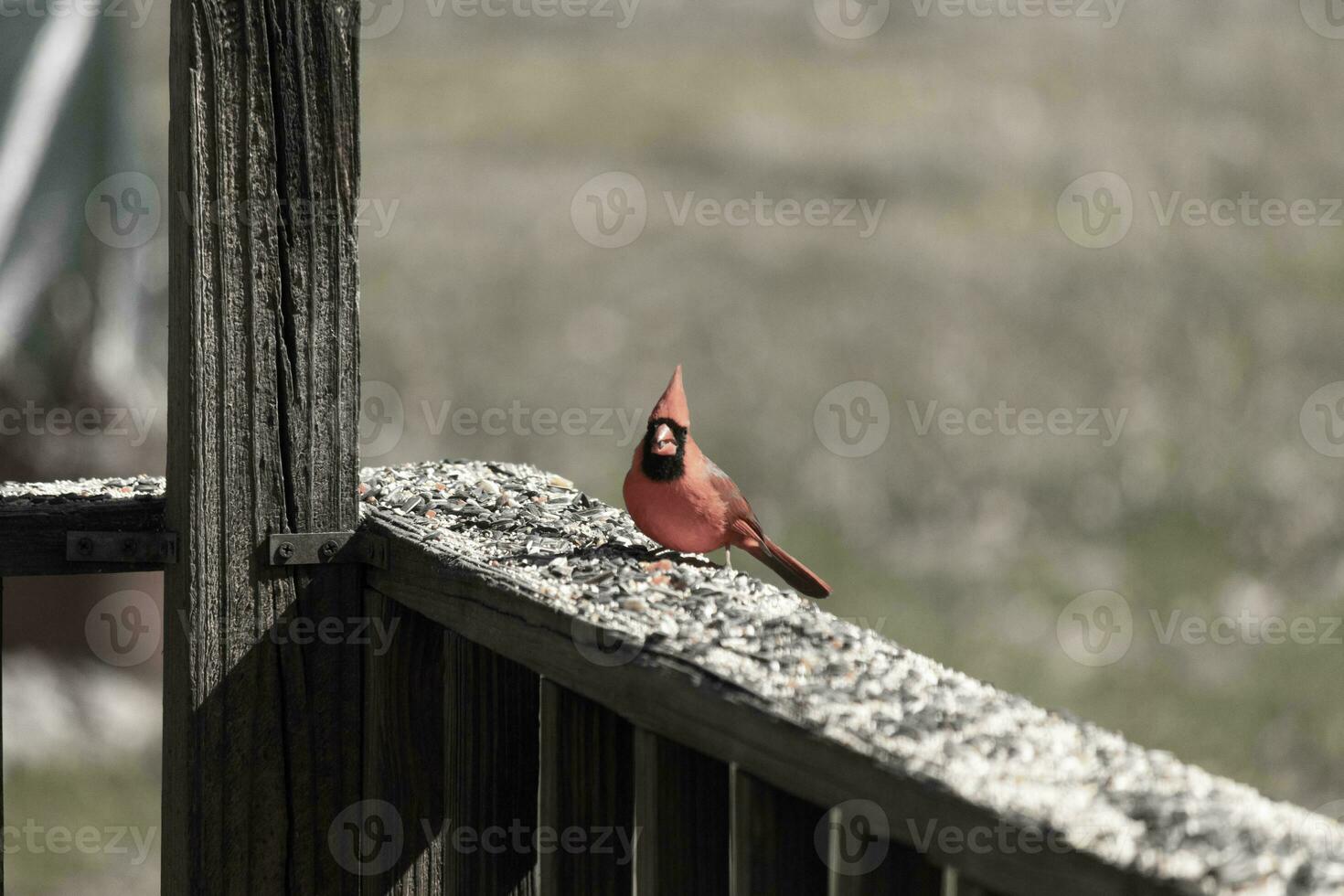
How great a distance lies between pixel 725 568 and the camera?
201 centimetres

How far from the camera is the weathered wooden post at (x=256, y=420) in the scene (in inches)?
79.4

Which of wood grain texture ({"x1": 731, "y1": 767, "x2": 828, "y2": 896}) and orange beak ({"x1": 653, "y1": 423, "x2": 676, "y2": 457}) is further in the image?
orange beak ({"x1": 653, "y1": 423, "x2": 676, "y2": 457})

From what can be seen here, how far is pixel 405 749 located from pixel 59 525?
2.04 ft

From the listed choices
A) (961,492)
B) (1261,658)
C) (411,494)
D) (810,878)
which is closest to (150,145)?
(961,492)

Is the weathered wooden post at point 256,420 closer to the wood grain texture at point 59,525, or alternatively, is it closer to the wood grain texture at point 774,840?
the wood grain texture at point 59,525

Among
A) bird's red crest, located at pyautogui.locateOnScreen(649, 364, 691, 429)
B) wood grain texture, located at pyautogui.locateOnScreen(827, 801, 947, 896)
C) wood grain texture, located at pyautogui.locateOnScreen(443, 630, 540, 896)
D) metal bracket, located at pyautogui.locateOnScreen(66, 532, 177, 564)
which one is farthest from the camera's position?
bird's red crest, located at pyautogui.locateOnScreen(649, 364, 691, 429)

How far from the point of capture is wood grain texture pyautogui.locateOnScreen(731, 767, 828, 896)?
1.41 metres

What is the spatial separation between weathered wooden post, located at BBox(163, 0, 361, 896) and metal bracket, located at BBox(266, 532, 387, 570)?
1 cm

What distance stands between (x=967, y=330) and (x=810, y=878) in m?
11.1

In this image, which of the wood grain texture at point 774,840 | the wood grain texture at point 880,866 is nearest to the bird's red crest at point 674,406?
the wood grain texture at point 774,840

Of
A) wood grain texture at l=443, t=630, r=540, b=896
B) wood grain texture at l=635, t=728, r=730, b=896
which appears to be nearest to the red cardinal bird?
wood grain texture at l=443, t=630, r=540, b=896

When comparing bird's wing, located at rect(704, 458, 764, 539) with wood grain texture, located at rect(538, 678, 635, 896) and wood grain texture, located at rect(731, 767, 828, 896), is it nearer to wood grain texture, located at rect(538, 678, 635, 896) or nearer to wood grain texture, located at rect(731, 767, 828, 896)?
wood grain texture, located at rect(538, 678, 635, 896)

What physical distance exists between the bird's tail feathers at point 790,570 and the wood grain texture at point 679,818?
86 centimetres

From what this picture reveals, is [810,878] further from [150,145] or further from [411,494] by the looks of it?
[150,145]
